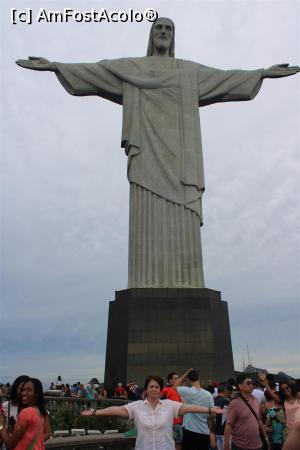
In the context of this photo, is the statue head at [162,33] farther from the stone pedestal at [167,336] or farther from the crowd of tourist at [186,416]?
the crowd of tourist at [186,416]

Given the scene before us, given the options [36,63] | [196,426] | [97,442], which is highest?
[36,63]

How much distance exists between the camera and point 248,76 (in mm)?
15820

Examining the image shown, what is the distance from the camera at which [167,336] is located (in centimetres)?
1262

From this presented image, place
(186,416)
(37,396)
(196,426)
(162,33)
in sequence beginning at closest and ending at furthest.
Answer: (37,396)
(196,426)
(186,416)
(162,33)

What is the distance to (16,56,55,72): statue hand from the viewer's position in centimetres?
1450

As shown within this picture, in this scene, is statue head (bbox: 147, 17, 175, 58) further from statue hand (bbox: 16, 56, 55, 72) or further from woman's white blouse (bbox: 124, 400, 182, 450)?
woman's white blouse (bbox: 124, 400, 182, 450)

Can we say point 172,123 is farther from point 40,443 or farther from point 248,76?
point 40,443

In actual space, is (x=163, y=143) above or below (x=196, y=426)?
above

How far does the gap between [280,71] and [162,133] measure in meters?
4.63

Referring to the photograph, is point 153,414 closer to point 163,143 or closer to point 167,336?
point 167,336

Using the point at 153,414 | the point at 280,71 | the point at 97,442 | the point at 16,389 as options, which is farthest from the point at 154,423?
the point at 280,71

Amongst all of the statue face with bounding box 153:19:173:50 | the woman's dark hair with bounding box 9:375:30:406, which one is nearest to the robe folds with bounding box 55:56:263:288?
the statue face with bounding box 153:19:173:50

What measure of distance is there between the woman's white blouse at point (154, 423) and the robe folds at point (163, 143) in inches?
377

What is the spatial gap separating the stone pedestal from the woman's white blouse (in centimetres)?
873
